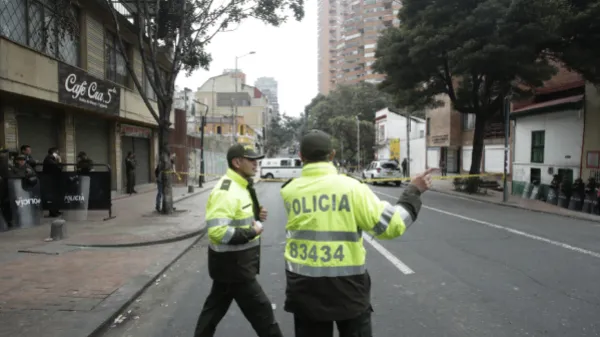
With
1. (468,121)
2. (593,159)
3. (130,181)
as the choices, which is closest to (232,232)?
(130,181)

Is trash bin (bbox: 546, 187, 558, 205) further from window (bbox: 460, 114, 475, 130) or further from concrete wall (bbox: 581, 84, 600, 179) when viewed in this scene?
window (bbox: 460, 114, 475, 130)

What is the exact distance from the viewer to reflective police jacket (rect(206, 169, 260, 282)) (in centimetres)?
307

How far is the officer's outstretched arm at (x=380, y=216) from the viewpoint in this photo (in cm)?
233

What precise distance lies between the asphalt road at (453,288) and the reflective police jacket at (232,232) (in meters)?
1.13

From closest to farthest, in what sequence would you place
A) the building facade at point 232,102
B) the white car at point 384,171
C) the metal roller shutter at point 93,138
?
the metal roller shutter at point 93,138
the white car at point 384,171
the building facade at point 232,102

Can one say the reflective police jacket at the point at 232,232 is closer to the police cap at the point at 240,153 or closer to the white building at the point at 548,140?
the police cap at the point at 240,153

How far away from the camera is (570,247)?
778 centimetres

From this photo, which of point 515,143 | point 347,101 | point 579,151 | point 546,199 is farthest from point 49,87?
point 347,101

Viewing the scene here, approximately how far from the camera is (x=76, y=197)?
10.3 m

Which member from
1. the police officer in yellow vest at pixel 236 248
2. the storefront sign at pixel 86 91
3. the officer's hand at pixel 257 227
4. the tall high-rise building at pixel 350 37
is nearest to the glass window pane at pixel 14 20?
the storefront sign at pixel 86 91

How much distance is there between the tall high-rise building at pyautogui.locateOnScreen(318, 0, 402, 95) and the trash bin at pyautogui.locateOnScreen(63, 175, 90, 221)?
8429cm

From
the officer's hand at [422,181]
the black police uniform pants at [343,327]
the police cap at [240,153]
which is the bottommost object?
the black police uniform pants at [343,327]

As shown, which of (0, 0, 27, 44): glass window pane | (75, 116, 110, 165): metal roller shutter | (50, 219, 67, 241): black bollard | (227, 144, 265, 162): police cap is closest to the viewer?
(227, 144, 265, 162): police cap

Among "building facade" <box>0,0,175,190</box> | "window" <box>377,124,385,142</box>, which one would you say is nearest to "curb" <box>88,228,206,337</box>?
"building facade" <box>0,0,175,190</box>
